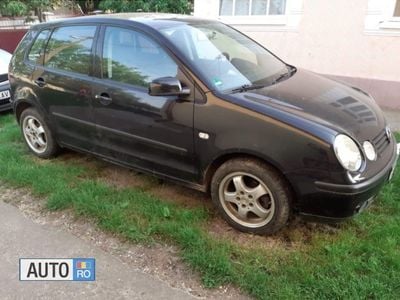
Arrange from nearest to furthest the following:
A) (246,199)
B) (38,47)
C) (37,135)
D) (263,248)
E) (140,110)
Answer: (263,248)
(246,199)
(140,110)
(38,47)
(37,135)

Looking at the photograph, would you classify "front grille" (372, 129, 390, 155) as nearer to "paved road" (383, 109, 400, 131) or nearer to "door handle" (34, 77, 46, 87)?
"paved road" (383, 109, 400, 131)

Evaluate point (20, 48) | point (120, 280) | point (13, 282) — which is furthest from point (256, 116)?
point (20, 48)

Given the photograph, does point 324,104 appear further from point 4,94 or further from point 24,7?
point 24,7

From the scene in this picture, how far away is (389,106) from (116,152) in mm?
4640

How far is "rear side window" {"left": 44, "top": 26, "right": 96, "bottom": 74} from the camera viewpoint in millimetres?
3699

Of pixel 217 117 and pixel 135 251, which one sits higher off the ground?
pixel 217 117

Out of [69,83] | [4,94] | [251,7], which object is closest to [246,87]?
[69,83]

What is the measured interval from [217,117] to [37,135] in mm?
2646

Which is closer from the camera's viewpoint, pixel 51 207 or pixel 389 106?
pixel 51 207

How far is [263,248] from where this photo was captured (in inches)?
112

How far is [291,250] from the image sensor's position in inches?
111

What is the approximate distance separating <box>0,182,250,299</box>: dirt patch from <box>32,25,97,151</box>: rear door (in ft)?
2.58

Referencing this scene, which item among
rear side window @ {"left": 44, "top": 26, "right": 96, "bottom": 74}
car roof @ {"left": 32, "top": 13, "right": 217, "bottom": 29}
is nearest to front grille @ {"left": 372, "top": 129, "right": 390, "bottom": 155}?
car roof @ {"left": 32, "top": 13, "right": 217, "bottom": 29}

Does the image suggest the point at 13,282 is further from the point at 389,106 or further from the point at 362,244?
the point at 389,106
